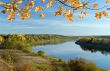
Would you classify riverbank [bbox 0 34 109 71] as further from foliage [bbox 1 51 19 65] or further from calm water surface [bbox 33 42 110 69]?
calm water surface [bbox 33 42 110 69]

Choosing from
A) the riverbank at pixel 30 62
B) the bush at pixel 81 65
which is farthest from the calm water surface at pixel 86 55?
the bush at pixel 81 65

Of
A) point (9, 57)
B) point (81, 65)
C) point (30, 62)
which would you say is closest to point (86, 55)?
point (30, 62)

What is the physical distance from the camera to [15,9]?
4.26 m

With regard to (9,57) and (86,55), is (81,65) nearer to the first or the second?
(9,57)

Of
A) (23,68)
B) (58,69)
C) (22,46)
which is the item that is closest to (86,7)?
(23,68)

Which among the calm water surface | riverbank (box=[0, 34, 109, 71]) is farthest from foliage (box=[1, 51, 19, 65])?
the calm water surface

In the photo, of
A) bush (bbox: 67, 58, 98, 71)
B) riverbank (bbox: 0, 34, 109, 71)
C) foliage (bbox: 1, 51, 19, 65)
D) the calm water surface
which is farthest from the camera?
the calm water surface

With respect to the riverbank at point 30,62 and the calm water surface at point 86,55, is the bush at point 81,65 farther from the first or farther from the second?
the calm water surface at point 86,55

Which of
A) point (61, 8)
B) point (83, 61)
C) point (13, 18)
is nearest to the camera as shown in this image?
point (13, 18)

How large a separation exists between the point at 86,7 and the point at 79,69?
10.6 meters

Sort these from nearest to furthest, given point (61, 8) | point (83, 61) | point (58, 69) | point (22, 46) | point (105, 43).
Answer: point (61, 8) → point (58, 69) → point (83, 61) → point (22, 46) → point (105, 43)

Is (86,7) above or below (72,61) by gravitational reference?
above

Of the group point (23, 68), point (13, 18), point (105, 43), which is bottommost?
point (105, 43)

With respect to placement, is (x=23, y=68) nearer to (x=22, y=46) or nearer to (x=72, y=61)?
(x=72, y=61)
